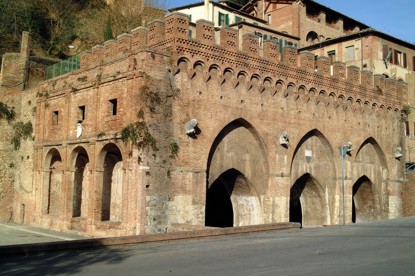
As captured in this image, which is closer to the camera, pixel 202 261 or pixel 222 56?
pixel 202 261

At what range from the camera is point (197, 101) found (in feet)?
61.4

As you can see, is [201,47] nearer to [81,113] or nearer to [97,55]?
[97,55]

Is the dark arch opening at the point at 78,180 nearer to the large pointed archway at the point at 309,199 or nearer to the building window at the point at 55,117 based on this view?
the building window at the point at 55,117

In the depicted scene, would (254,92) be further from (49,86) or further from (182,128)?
(49,86)

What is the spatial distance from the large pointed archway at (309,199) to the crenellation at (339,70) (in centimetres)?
555

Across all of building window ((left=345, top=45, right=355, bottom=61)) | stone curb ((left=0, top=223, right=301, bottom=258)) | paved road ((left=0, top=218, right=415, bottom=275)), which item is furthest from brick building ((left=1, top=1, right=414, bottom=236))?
building window ((left=345, top=45, right=355, bottom=61))

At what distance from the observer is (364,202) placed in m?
28.1

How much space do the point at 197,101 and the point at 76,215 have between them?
8183 mm

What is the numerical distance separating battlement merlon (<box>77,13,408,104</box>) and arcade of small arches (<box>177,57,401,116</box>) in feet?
1.42

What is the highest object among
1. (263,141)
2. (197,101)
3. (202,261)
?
(197,101)

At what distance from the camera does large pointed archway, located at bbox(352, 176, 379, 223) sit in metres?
27.6

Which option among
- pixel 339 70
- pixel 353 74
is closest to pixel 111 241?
pixel 339 70

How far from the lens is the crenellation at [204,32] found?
737 inches

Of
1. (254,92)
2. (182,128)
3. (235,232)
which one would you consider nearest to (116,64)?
(182,128)
